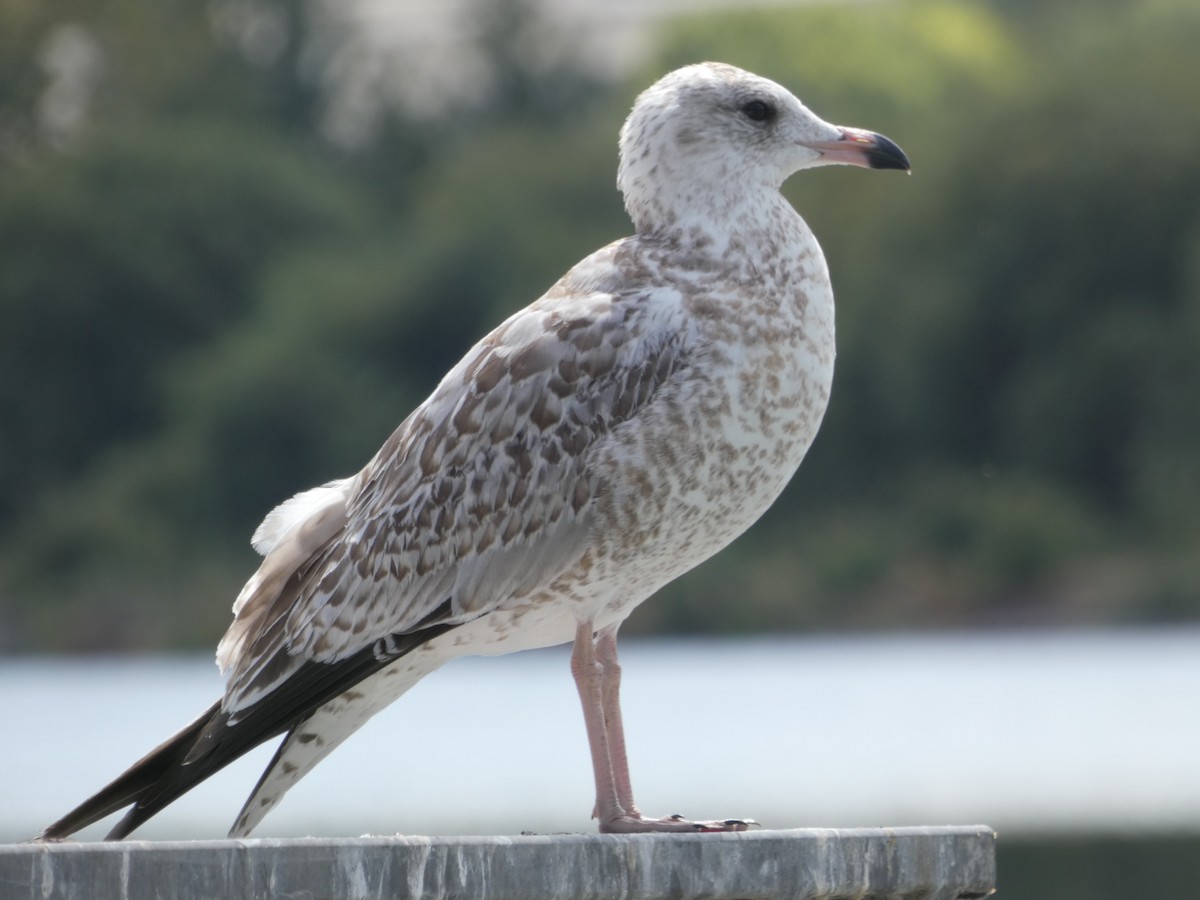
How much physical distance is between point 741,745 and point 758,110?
42.0ft

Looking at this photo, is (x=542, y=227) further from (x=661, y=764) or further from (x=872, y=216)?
(x=661, y=764)

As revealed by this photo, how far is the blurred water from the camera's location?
15.9 meters

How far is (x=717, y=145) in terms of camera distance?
20.9 feet

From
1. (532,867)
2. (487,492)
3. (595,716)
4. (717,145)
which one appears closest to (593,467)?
(487,492)

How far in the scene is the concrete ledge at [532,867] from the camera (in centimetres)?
449

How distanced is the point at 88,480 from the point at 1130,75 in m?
18.6

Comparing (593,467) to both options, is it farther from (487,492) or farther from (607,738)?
(607,738)

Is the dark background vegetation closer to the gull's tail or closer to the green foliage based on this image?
the green foliage

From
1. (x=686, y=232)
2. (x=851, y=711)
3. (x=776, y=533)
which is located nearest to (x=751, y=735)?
(x=851, y=711)

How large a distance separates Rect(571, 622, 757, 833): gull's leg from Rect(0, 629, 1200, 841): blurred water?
27.2 feet

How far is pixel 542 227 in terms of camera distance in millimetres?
49531

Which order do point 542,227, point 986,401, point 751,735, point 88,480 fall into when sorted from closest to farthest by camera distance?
point 751,735
point 986,401
point 88,480
point 542,227

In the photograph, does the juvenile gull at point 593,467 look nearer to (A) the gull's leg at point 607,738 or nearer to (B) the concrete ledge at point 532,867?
(A) the gull's leg at point 607,738

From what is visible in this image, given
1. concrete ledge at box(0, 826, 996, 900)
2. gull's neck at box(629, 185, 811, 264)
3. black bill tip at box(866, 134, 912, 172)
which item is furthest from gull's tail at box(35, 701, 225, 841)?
black bill tip at box(866, 134, 912, 172)
